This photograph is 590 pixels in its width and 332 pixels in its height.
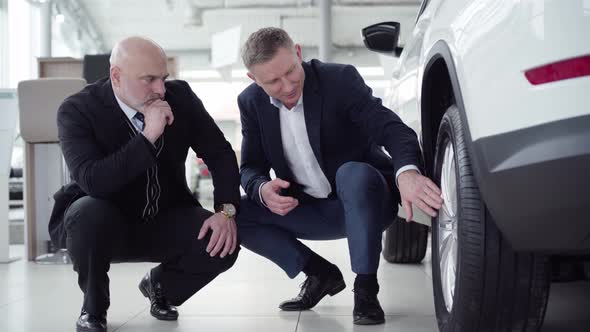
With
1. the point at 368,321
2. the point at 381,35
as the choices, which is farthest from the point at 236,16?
the point at 368,321

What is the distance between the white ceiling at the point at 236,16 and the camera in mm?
12078

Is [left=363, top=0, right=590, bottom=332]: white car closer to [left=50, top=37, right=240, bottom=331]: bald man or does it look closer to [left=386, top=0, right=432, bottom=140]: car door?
[left=386, top=0, right=432, bottom=140]: car door

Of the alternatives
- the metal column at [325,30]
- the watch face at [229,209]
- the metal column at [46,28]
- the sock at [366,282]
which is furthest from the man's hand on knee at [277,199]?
the metal column at [46,28]

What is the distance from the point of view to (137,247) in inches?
82.7

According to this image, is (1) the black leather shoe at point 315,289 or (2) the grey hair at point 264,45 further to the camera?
(1) the black leather shoe at point 315,289

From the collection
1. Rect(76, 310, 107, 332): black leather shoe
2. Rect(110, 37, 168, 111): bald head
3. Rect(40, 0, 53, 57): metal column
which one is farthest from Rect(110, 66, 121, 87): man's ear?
Rect(40, 0, 53, 57): metal column

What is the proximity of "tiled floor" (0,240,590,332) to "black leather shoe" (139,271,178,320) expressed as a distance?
29 millimetres

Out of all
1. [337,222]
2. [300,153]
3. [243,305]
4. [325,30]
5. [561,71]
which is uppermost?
[325,30]

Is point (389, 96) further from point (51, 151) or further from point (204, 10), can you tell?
point (204, 10)

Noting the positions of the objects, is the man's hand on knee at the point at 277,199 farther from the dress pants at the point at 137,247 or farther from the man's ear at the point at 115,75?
the man's ear at the point at 115,75

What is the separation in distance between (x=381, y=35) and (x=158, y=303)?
131 cm

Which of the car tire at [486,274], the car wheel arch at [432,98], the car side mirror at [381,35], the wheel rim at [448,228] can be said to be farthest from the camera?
the car side mirror at [381,35]

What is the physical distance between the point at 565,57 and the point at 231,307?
1608 millimetres

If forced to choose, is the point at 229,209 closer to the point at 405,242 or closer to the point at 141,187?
the point at 141,187
